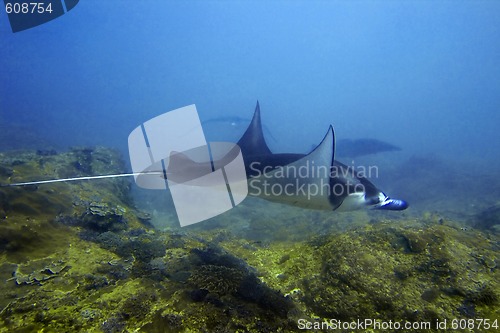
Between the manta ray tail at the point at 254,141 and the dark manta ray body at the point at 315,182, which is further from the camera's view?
the manta ray tail at the point at 254,141

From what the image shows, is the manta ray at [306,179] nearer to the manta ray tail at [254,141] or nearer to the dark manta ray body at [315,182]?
the dark manta ray body at [315,182]

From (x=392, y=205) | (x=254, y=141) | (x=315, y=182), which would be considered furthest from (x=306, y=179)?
(x=254, y=141)

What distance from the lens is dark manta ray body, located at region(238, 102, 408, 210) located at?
353cm

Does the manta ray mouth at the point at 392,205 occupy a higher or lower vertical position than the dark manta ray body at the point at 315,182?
lower

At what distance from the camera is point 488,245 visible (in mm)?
3750

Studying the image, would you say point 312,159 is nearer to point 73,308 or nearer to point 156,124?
point 73,308

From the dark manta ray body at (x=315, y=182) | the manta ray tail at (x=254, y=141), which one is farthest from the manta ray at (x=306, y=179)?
the manta ray tail at (x=254, y=141)

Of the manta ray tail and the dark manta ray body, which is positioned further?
the manta ray tail

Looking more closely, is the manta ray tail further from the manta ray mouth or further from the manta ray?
the manta ray mouth

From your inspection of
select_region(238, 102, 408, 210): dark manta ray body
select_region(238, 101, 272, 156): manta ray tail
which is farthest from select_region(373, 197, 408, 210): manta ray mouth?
select_region(238, 101, 272, 156): manta ray tail

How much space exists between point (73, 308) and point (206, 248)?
2.15m

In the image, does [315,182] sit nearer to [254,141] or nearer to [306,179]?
[306,179]

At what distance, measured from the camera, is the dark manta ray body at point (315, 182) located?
11.6 feet

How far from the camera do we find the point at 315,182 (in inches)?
141
